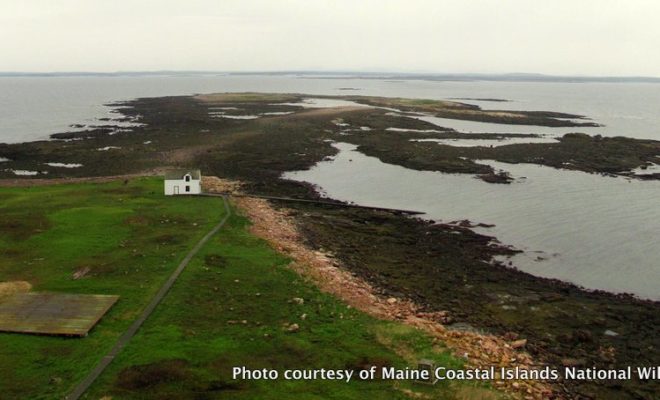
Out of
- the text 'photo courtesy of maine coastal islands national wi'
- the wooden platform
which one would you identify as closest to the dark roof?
the text 'photo courtesy of maine coastal islands national wi'

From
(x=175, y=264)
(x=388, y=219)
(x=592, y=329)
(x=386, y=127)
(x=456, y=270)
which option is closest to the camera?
(x=592, y=329)

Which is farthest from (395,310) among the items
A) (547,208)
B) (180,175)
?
Answer: (547,208)

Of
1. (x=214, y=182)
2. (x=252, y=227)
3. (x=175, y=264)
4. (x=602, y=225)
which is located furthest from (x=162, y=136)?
(x=602, y=225)

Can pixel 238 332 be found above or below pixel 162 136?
below

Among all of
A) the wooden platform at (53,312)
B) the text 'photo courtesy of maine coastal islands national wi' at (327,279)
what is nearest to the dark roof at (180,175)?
the text 'photo courtesy of maine coastal islands national wi' at (327,279)

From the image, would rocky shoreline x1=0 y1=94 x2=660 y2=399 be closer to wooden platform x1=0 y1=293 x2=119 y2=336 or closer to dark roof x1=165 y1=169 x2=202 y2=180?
dark roof x1=165 y1=169 x2=202 y2=180

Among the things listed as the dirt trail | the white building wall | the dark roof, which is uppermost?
the dark roof

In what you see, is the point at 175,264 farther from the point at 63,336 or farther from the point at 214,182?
the point at 214,182
